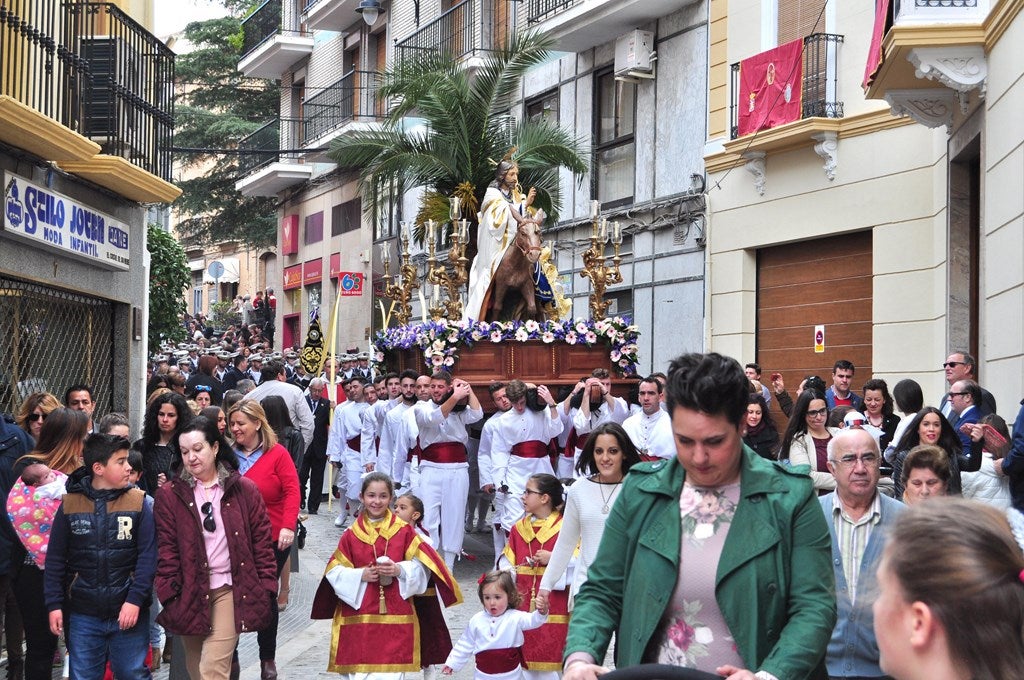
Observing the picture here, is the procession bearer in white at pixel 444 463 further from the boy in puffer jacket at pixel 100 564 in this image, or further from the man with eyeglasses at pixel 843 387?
the boy in puffer jacket at pixel 100 564

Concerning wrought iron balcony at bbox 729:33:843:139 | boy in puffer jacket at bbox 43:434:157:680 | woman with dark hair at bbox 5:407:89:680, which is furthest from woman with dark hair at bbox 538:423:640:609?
wrought iron balcony at bbox 729:33:843:139

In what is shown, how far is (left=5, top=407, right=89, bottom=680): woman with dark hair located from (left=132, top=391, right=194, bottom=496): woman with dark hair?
0.76 metres

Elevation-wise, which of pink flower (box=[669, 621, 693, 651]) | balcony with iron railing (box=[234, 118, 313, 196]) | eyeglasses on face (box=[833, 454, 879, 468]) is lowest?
pink flower (box=[669, 621, 693, 651])

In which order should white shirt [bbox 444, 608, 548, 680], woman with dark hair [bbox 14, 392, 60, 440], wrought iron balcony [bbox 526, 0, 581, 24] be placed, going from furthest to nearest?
wrought iron balcony [bbox 526, 0, 581, 24], woman with dark hair [bbox 14, 392, 60, 440], white shirt [bbox 444, 608, 548, 680]

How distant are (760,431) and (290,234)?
29864mm

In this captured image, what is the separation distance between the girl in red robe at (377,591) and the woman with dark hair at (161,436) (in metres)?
1.56

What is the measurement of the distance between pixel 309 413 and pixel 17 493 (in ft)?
23.5

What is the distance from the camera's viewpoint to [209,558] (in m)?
7.23

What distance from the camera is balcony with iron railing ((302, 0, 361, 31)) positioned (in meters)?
35.0

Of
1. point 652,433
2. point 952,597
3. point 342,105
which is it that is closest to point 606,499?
point 952,597

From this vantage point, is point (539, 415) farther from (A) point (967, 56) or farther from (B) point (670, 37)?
(B) point (670, 37)

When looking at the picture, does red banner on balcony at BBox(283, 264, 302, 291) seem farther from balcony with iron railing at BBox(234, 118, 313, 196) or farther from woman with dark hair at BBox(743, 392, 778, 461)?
woman with dark hair at BBox(743, 392, 778, 461)

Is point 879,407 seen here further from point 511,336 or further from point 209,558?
point 209,558

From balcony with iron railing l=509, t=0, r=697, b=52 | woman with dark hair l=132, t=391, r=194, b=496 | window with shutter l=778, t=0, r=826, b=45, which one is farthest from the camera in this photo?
balcony with iron railing l=509, t=0, r=697, b=52
